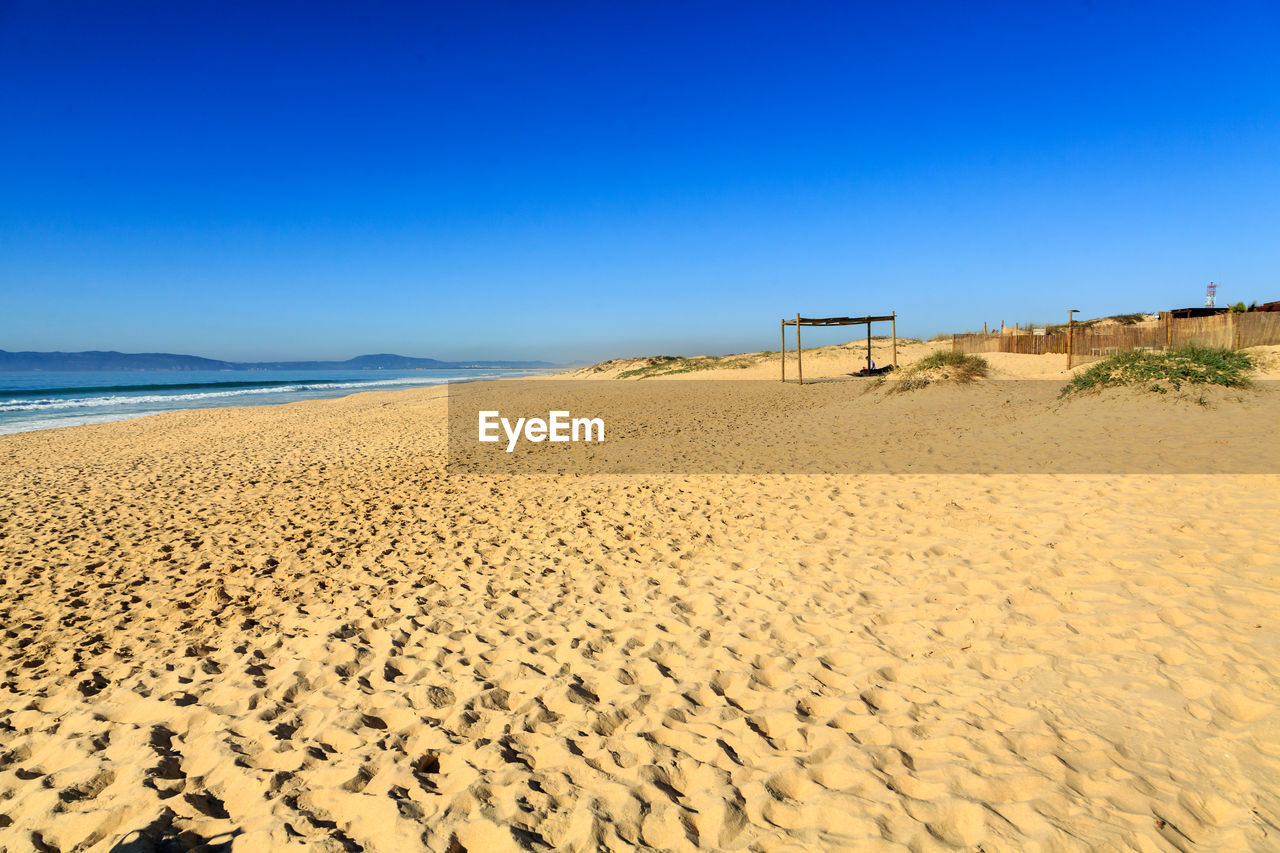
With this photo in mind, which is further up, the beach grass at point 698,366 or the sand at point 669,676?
the beach grass at point 698,366

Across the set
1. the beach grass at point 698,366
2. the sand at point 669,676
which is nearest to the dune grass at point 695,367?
the beach grass at point 698,366

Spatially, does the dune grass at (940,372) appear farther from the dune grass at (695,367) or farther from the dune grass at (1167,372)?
the dune grass at (695,367)

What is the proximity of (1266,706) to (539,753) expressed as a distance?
3.45 metres

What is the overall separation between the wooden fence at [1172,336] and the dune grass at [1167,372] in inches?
225

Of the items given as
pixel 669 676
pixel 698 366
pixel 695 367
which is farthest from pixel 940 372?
pixel 698 366

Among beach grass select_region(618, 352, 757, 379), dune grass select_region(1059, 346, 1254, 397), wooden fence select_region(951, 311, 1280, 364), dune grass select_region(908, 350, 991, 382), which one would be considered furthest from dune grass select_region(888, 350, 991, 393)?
beach grass select_region(618, 352, 757, 379)

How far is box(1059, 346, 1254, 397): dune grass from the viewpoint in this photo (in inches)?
416

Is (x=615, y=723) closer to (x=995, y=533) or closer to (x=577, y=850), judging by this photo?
(x=577, y=850)

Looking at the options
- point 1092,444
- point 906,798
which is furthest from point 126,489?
point 1092,444

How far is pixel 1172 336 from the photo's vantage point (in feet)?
59.4

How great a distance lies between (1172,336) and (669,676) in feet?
70.2

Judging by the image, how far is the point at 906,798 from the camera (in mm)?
2539

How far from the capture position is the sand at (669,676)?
252 cm

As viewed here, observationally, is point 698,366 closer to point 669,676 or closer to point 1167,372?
point 1167,372
